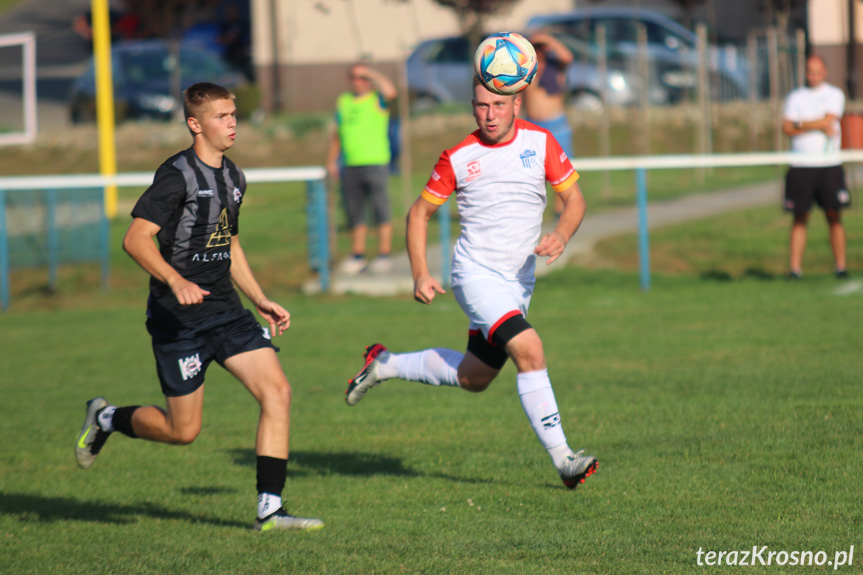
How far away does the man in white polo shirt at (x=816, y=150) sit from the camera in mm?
11484

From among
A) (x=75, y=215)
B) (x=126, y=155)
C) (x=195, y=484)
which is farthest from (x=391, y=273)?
(x=126, y=155)

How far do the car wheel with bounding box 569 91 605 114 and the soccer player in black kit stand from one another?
56.6ft

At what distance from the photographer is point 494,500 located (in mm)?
5223

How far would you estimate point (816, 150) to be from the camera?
11695mm

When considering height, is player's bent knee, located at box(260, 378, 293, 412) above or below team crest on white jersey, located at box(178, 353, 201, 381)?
below

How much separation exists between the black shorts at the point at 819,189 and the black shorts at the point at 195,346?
8229mm

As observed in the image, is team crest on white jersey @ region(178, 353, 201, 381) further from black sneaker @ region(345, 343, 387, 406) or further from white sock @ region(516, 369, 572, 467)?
white sock @ region(516, 369, 572, 467)

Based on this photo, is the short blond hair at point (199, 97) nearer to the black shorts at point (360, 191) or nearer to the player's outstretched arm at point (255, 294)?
the player's outstretched arm at point (255, 294)

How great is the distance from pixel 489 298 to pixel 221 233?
136 cm

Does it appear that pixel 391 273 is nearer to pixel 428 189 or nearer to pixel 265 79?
pixel 428 189

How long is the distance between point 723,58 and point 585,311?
1131 centimetres

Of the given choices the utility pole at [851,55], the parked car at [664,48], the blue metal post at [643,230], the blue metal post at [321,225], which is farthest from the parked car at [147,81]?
the blue metal post at [643,230]

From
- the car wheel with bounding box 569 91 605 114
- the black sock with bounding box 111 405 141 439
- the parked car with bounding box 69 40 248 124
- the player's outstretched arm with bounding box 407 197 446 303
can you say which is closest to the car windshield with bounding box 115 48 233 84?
the parked car with bounding box 69 40 248 124

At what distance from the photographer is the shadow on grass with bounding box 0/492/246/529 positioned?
208 inches
